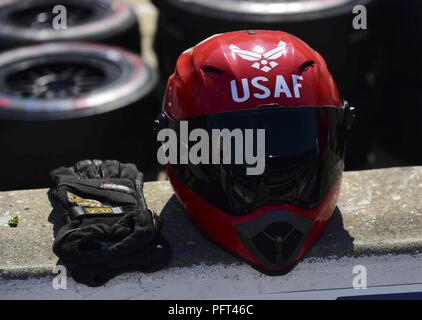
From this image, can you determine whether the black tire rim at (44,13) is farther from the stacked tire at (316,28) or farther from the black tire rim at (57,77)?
the stacked tire at (316,28)

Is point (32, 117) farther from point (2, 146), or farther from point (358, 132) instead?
point (358, 132)

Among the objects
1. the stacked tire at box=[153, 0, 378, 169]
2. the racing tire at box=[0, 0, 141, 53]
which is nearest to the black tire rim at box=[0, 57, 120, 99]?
the racing tire at box=[0, 0, 141, 53]

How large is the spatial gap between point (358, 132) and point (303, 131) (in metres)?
1.52

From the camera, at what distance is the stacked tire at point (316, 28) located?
12.0ft

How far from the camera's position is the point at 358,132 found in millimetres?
3879

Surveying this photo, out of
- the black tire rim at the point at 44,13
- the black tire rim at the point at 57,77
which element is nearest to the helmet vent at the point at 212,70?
the black tire rim at the point at 57,77

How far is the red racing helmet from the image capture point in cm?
241

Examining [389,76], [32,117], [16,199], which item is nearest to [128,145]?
[32,117]

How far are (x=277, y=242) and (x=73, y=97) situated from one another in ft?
4.93

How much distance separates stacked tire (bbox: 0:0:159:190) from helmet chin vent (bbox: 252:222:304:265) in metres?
1.20

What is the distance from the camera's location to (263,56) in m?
2.53

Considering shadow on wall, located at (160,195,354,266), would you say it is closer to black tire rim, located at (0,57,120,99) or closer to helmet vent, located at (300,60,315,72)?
helmet vent, located at (300,60,315,72)

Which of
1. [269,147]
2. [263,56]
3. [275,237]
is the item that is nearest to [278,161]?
[269,147]

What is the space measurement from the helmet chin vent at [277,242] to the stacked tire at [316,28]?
1.40 metres
